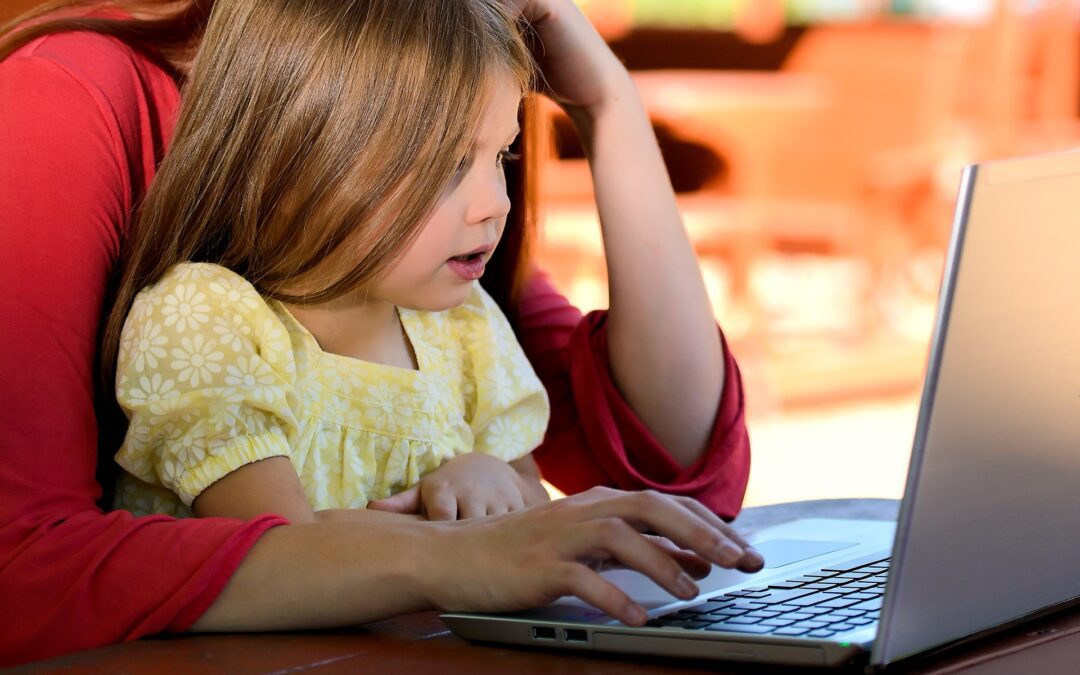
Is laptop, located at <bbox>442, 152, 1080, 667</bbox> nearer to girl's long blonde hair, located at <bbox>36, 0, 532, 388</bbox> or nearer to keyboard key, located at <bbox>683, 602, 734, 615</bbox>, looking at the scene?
keyboard key, located at <bbox>683, 602, 734, 615</bbox>

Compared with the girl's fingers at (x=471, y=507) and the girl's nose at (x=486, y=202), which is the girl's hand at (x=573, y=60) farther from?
the girl's fingers at (x=471, y=507)

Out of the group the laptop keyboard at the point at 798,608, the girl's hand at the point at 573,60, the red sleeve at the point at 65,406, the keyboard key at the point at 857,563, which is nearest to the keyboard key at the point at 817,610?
the laptop keyboard at the point at 798,608

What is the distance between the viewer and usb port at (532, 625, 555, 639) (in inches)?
26.6

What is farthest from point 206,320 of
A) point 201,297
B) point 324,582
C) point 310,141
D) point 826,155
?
point 826,155

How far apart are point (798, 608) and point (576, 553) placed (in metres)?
0.12

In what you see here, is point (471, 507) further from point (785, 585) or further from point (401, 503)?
point (785, 585)

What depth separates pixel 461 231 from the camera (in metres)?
0.94

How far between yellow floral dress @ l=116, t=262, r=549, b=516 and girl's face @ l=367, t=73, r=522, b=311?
87mm

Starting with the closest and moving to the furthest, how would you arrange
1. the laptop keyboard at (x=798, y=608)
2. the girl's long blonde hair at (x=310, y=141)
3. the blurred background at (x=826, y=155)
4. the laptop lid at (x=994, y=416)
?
1. the laptop lid at (x=994, y=416)
2. the laptop keyboard at (x=798, y=608)
3. the girl's long blonde hair at (x=310, y=141)
4. the blurred background at (x=826, y=155)

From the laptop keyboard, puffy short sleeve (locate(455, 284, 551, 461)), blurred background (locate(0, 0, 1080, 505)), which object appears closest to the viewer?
the laptop keyboard

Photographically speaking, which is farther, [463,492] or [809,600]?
[463,492]

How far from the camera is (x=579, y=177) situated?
351cm

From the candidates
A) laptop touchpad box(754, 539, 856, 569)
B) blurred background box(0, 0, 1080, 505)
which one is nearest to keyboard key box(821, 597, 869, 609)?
laptop touchpad box(754, 539, 856, 569)

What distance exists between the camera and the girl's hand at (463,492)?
0.94 meters
